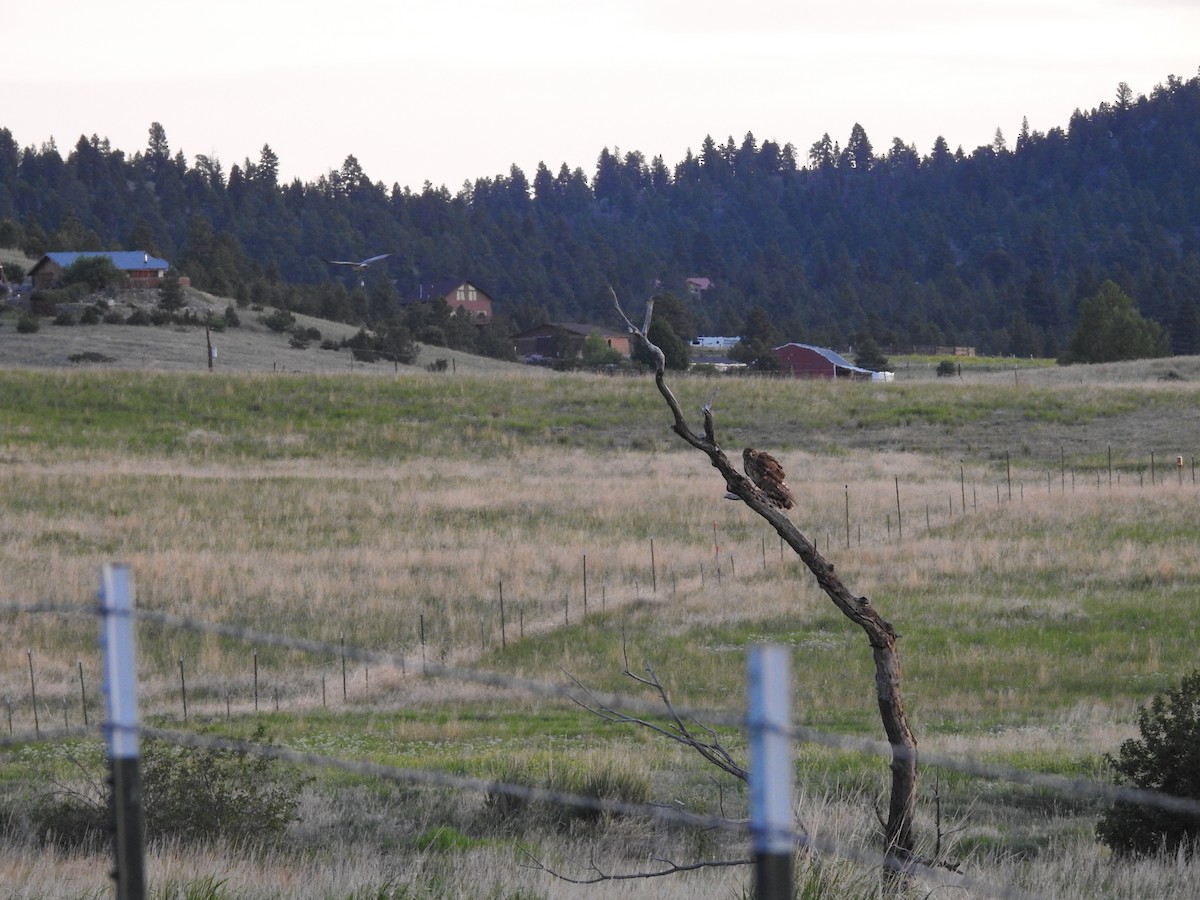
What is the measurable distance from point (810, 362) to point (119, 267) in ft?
146

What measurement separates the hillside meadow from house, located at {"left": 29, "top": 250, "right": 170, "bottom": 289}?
3655 cm

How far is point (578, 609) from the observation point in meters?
20.8

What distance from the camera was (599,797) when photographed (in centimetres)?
905

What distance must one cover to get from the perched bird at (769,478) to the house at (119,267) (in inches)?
3283

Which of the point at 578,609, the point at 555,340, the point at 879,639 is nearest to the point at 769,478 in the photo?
the point at 879,639

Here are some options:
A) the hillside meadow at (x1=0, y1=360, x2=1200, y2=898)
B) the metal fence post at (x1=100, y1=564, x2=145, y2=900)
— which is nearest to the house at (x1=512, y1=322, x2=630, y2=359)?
the hillside meadow at (x1=0, y1=360, x2=1200, y2=898)

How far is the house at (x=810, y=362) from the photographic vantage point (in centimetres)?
8981

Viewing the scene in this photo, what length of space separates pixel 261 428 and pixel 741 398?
62.5 feet

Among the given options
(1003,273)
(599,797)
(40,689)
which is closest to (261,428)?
(40,689)

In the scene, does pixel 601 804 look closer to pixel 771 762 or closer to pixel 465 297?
pixel 771 762

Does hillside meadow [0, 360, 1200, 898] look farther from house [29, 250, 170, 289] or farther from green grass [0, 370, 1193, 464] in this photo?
house [29, 250, 170, 289]

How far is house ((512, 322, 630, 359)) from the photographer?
104 m

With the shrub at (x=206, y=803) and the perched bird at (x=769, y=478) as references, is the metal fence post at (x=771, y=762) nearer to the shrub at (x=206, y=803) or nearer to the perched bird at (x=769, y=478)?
the perched bird at (x=769, y=478)

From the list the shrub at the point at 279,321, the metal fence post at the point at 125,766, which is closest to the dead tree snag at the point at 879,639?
the metal fence post at the point at 125,766
